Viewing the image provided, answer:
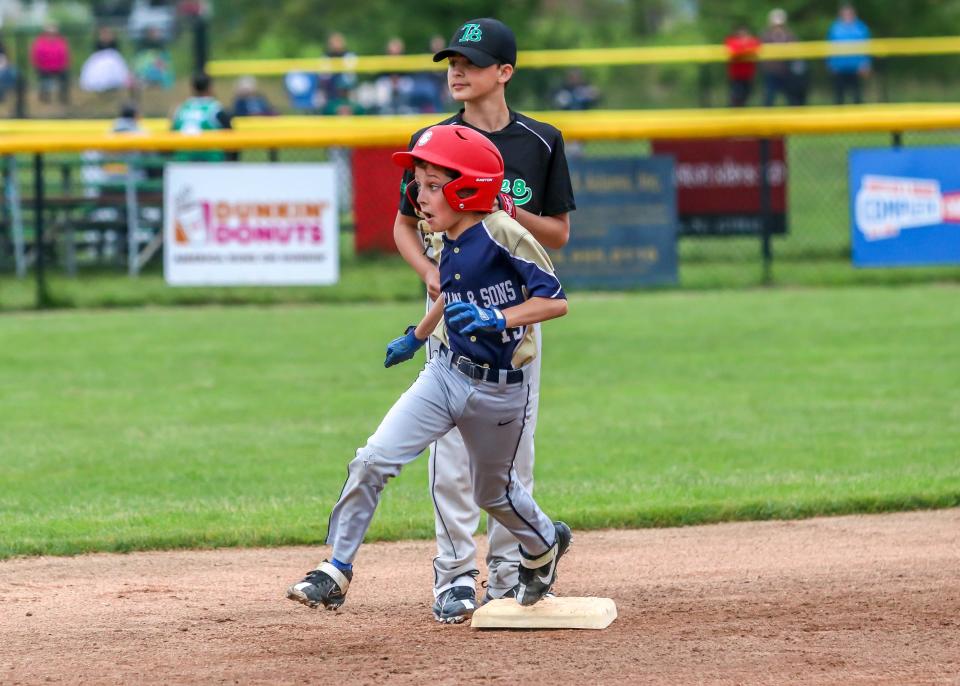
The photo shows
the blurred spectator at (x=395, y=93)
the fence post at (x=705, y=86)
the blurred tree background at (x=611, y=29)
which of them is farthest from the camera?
the blurred tree background at (x=611, y=29)

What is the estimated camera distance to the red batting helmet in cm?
460

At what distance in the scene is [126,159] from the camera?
15406 mm

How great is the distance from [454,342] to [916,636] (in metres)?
1.75

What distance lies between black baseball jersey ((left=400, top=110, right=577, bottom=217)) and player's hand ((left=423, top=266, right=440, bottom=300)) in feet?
0.86

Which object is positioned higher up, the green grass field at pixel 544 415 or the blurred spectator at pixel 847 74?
the blurred spectator at pixel 847 74

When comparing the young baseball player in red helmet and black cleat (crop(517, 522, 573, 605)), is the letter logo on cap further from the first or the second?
black cleat (crop(517, 522, 573, 605))

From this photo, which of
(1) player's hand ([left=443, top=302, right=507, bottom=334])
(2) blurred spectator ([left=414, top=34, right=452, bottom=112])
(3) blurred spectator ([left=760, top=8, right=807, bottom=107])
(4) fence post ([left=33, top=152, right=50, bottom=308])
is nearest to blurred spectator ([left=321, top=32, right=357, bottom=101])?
(2) blurred spectator ([left=414, top=34, right=452, bottom=112])

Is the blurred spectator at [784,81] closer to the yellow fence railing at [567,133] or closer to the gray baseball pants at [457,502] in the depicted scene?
the yellow fence railing at [567,133]

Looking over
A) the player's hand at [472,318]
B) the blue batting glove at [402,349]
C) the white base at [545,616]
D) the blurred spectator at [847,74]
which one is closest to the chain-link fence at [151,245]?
the blurred spectator at [847,74]

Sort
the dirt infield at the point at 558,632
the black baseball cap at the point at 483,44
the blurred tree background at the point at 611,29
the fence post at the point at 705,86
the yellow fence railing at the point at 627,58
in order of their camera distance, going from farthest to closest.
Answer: the blurred tree background at the point at 611,29 → the fence post at the point at 705,86 → the yellow fence railing at the point at 627,58 → the black baseball cap at the point at 483,44 → the dirt infield at the point at 558,632

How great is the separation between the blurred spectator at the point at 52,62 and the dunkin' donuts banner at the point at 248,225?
10.9 metres

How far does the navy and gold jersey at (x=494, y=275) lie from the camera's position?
15.4ft

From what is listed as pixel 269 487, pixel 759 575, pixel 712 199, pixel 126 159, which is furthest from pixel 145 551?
pixel 712 199

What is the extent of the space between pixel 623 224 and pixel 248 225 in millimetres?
3403
